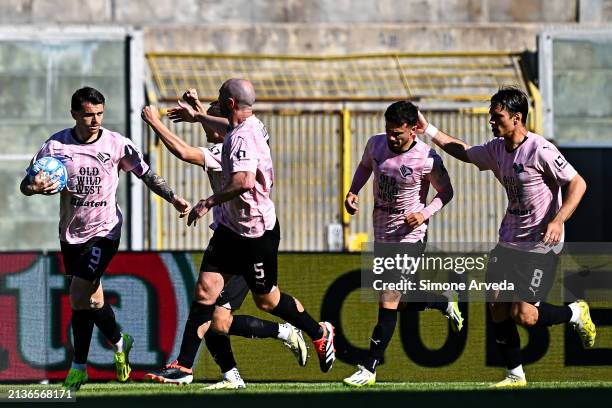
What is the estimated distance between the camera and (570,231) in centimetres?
1591

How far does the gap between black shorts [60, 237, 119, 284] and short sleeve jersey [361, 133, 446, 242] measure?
92.0 inches

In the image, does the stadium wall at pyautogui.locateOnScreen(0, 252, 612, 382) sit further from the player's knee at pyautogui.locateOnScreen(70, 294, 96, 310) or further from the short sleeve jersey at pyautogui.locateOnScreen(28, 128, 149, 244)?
the short sleeve jersey at pyautogui.locateOnScreen(28, 128, 149, 244)

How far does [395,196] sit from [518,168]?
4.08ft

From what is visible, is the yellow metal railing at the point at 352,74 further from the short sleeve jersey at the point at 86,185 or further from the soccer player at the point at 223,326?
the short sleeve jersey at the point at 86,185

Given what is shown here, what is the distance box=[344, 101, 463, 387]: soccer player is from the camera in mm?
12617

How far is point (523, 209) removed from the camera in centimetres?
1198

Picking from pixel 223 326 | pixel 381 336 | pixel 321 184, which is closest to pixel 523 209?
pixel 381 336

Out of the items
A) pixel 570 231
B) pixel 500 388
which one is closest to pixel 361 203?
pixel 570 231

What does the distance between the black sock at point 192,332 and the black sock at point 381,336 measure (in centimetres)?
146

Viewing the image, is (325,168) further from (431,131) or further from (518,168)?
(518,168)

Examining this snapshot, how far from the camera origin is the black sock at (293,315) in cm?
1217

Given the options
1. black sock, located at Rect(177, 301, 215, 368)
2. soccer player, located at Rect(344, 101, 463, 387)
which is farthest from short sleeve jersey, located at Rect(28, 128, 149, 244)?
soccer player, located at Rect(344, 101, 463, 387)

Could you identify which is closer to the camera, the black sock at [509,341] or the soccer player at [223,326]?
the soccer player at [223,326]

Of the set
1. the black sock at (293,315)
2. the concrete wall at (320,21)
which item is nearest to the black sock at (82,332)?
the black sock at (293,315)
